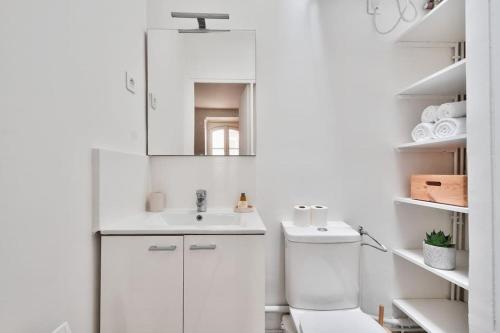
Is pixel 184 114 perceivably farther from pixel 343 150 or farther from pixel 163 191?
pixel 343 150

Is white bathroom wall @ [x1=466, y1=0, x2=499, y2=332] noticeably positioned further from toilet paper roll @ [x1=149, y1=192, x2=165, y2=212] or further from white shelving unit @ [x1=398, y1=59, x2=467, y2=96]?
toilet paper roll @ [x1=149, y1=192, x2=165, y2=212]

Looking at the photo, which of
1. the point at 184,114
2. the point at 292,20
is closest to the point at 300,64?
the point at 292,20

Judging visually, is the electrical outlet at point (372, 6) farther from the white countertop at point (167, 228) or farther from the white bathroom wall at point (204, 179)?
the white countertop at point (167, 228)

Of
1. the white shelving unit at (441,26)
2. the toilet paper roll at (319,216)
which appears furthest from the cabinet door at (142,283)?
the white shelving unit at (441,26)

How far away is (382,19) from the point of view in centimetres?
176

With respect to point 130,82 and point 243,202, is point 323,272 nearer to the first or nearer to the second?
point 243,202

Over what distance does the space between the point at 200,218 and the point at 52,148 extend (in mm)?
853

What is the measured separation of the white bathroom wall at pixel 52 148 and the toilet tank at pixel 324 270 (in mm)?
953

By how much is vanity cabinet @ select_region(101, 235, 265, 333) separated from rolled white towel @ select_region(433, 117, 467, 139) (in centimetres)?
110

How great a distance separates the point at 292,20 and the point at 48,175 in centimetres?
156

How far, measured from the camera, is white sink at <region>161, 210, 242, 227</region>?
1549 millimetres

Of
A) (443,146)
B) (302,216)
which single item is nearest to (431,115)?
(443,146)

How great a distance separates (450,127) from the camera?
1358mm

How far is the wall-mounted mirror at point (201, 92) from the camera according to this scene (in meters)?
1.69
